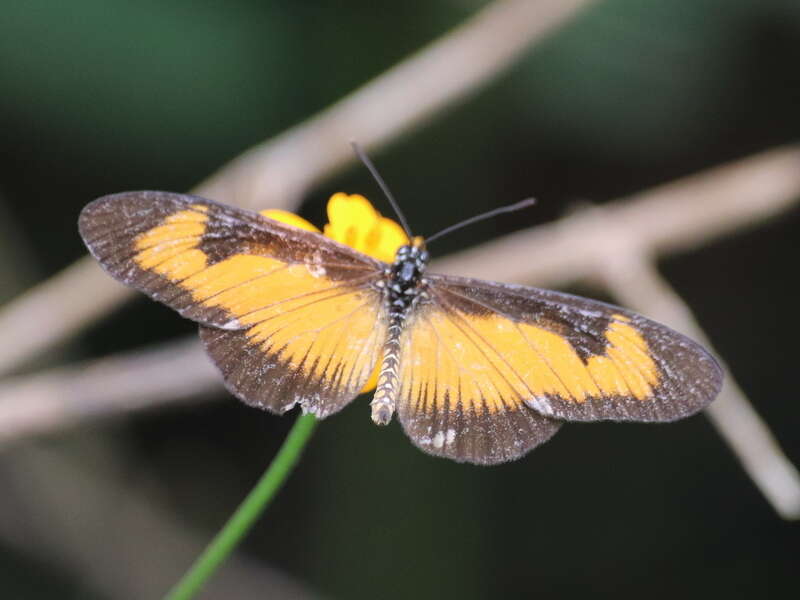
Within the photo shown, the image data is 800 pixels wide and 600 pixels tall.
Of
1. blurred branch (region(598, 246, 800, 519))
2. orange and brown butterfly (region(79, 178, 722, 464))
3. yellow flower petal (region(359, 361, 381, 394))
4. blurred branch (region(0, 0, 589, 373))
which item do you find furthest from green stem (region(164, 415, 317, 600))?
→ blurred branch (region(0, 0, 589, 373))

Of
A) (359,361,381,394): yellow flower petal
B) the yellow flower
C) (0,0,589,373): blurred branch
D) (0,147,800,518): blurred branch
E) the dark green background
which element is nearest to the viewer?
(359,361,381,394): yellow flower petal

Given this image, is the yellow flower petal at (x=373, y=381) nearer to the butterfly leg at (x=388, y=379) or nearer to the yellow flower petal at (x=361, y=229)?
the butterfly leg at (x=388, y=379)

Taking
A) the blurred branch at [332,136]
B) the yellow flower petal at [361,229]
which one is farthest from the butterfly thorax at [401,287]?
the blurred branch at [332,136]

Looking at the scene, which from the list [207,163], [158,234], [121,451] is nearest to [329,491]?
[121,451]

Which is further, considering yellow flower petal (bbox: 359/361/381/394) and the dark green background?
the dark green background

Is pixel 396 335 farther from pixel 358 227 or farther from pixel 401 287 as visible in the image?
pixel 358 227

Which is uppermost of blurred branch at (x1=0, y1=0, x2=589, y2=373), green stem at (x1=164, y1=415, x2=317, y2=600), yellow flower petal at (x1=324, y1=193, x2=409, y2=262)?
blurred branch at (x1=0, y1=0, x2=589, y2=373)

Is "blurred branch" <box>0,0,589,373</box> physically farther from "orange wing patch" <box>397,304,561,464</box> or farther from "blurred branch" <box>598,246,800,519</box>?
"orange wing patch" <box>397,304,561,464</box>
